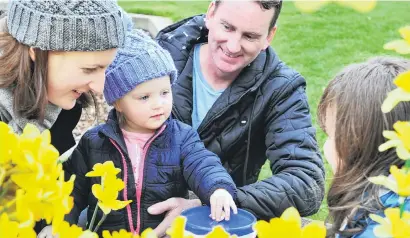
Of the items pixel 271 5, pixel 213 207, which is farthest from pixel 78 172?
pixel 271 5

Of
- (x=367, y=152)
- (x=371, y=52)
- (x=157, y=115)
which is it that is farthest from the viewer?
(x=371, y=52)

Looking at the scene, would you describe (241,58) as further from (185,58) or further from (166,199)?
(166,199)

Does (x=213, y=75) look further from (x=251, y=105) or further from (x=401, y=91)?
(x=401, y=91)

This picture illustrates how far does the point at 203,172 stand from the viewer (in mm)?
2084

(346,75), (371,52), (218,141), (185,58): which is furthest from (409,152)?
(371,52)

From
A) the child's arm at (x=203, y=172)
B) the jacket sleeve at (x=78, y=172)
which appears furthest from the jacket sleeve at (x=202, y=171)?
the jacket sleeve at (x=78, y=172)

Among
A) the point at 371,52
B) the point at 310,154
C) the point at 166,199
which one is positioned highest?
the point at 310,154

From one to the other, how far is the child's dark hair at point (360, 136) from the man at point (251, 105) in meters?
0.62

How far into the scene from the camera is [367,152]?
1.62 metres

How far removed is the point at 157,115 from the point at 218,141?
0.45m

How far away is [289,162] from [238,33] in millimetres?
513

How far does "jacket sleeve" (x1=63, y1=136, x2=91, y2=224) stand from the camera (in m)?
2.25

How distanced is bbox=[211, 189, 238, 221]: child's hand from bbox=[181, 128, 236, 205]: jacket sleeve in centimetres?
5

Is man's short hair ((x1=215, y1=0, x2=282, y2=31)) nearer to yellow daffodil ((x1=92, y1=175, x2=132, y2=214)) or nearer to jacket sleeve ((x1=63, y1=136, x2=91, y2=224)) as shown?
jacket sleeve ((x1=63, y1=136, x2=91, y2=224))
